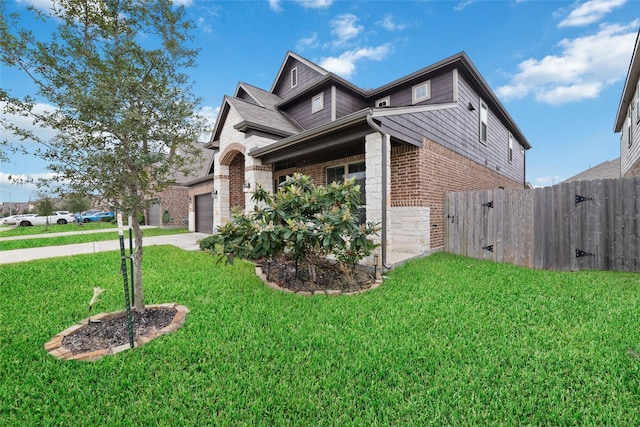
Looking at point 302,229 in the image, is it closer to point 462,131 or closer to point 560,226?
point 560,226

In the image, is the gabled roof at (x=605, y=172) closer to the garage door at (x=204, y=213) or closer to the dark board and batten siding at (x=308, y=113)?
the dark board and batten siding at (x=308, y=113)

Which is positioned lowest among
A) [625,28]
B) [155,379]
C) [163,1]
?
[155,379]

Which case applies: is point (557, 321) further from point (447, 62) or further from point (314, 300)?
point (447, 62)

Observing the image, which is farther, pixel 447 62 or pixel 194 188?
pixel 194 188

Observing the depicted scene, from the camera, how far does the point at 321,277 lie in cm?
528

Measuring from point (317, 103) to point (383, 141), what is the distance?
6394 millimetres

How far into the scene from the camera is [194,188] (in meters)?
16.1

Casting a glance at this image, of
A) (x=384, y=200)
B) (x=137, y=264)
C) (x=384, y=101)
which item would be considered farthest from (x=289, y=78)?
(x=137, y=264)

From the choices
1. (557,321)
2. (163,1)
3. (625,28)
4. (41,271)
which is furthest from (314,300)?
(625,28)

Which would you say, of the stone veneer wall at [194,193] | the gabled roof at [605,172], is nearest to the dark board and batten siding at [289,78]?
the stone veneer wall at [194,193]

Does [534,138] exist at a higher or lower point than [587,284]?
higher

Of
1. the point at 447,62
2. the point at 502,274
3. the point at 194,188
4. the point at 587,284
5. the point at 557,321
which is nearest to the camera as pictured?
the point at 557,321

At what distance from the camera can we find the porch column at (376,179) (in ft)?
18.6

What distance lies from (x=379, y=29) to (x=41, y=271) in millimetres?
12711
